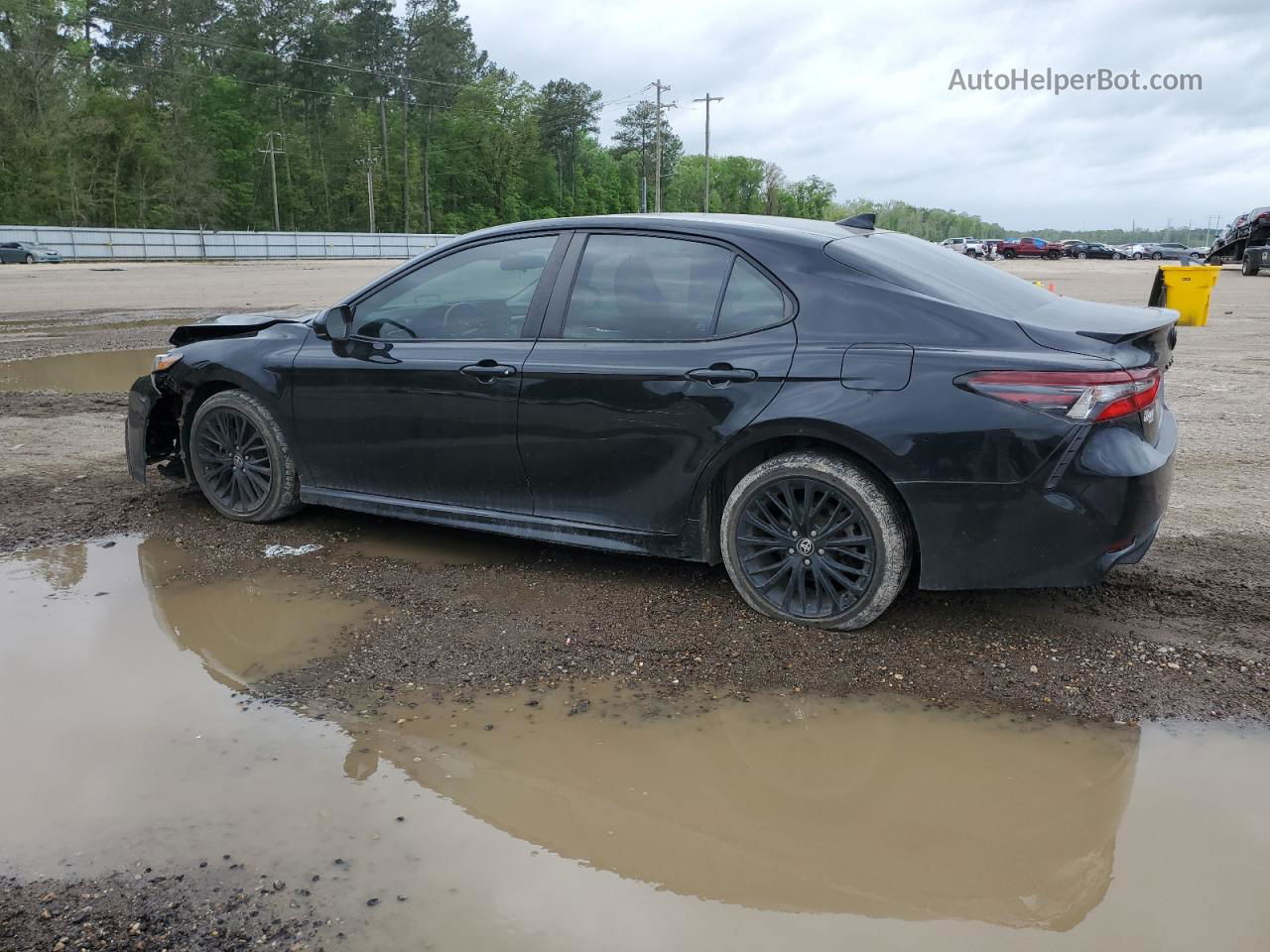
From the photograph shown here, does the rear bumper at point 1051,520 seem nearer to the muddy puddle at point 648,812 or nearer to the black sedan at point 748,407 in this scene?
the black sedan at point 748,407

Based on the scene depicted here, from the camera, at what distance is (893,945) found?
7.97 feet

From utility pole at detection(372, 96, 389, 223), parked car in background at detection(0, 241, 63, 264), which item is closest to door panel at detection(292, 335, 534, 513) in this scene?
parked car in background at detection(0, 241, 63, 264)

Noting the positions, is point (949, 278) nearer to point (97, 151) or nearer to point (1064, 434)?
point (1064, 434)

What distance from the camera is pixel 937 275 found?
4227 millimetres

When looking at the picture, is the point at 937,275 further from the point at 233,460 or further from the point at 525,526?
the point at 233,460

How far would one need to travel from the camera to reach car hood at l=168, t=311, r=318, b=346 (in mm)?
5664

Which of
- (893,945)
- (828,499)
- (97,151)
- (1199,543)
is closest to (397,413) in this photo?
(828,499)

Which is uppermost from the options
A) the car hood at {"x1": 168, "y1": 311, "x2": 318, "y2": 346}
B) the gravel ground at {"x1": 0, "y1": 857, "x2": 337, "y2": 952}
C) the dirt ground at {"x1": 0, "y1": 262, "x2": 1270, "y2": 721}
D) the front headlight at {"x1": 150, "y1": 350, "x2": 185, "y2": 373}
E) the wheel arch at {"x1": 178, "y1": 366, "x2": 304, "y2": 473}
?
the car hood at {"x1": 168, "y1": 311, "x2": 318, "y2": 346}

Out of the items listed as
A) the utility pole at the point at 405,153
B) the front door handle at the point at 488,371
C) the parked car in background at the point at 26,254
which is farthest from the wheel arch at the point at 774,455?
the utility pole at the point at 405,153

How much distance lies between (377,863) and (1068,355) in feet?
8.98

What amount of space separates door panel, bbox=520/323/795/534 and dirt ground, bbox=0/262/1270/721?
Answer: 0.43 meters

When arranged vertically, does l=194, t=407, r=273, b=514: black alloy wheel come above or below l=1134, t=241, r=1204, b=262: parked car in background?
below

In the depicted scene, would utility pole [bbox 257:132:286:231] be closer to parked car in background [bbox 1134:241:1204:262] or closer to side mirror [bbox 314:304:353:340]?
parked car in background [bbox 1134:241:1204:262]

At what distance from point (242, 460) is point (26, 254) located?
54.1 metres
